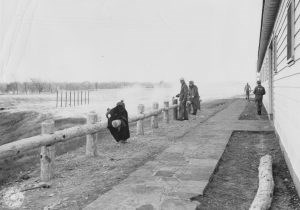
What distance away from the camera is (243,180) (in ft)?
19.2

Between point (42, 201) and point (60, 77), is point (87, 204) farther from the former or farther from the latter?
point (60, 77)

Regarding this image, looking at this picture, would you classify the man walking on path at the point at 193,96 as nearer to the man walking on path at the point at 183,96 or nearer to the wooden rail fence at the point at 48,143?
the man walking on path at the point at 183,96

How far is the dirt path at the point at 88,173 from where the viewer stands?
4949mm

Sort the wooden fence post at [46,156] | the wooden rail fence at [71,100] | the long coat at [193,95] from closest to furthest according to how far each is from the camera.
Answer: the wooden fence post at [46,156]
the long coat at [193,95]
the wooden rail fence at [71,100]

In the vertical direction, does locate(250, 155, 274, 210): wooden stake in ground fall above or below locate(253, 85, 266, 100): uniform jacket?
below

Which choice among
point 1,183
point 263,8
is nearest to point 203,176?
point 1,183

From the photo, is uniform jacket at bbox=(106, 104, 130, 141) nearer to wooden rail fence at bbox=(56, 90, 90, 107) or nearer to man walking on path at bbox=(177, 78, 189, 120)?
man walking on path at bbox=(177, 78, 189, 120)

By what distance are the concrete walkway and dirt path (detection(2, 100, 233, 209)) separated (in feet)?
1.11

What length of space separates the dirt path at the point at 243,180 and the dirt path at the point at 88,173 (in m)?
1.54

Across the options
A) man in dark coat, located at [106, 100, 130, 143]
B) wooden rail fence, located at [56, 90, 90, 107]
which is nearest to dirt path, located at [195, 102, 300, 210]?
Answer: man in dark coat, located at [106, 100, 130, 143]

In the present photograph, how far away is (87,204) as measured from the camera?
4.68 m

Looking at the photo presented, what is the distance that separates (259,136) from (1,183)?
23.5 feet

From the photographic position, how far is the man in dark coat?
8.76m

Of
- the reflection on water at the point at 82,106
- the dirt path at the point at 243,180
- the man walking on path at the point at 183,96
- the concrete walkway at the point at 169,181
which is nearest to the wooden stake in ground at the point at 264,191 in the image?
the dirt path at the point at 243,180
